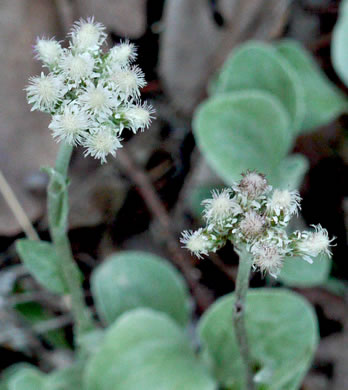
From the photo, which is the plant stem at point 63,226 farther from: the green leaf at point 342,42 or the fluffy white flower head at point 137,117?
the green leaf at point 342,42

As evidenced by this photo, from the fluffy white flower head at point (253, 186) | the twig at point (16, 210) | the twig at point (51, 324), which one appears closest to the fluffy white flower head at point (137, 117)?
the fluffy white flower head at point (253, 186)

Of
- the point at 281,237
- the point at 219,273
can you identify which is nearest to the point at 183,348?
the point at 219,273

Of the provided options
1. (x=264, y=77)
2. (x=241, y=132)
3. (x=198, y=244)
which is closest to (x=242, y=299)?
(x=198, y=244)

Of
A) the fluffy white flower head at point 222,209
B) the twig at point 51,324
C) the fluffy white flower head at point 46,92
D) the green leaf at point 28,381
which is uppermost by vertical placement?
the fluffy white flower head at point 46,92

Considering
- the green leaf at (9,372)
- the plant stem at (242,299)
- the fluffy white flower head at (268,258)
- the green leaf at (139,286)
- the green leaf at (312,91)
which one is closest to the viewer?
the fluffy white flower head at (268,258)

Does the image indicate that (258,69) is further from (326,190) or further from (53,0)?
(53,0)

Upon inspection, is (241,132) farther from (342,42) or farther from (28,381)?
(28,381)
